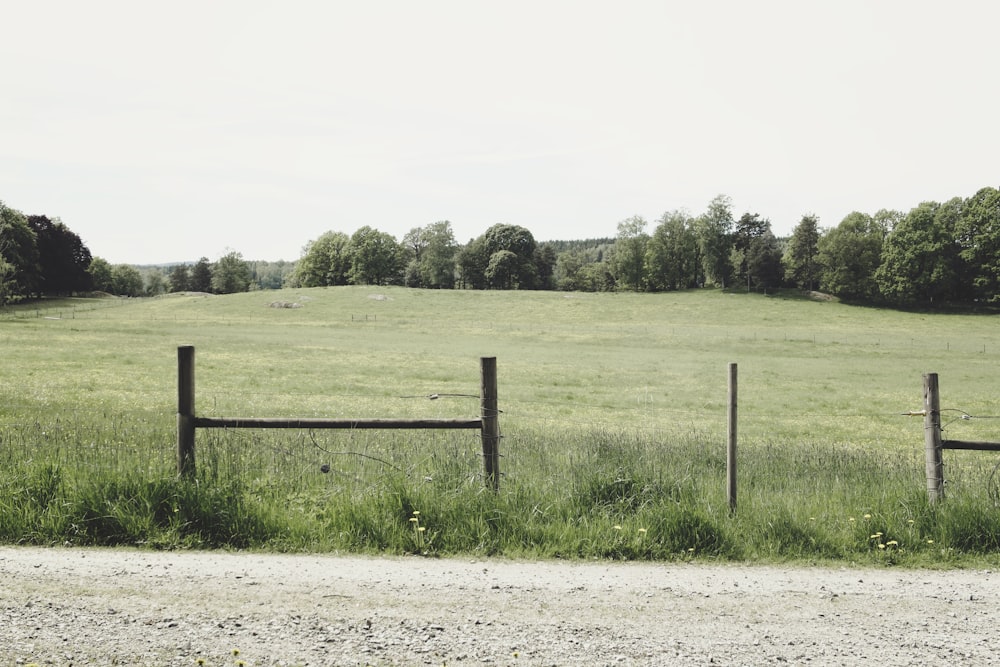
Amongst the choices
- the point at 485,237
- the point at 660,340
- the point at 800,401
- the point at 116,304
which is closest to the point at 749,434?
the point at 800,401

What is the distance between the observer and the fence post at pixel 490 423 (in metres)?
7.98

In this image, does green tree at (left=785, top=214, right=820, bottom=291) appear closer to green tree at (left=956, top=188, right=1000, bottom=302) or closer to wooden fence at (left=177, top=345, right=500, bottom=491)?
green tree at (left=956, top=188, right=1000, bottom=302)

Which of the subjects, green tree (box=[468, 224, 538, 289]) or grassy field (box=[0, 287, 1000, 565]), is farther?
green tree (box=[468, 224, 538, 289])

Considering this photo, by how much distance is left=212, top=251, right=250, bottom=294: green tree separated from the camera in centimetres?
16338

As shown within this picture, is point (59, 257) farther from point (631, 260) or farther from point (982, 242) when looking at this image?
point (982, 242)

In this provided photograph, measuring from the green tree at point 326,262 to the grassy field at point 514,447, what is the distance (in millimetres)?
80466

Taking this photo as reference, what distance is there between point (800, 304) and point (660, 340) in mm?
45794

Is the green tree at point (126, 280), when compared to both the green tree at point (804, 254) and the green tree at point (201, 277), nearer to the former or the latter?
the green tree at point (201, 277)

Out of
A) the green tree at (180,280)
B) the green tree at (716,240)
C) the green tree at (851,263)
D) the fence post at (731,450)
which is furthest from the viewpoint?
the green tree at (180,280)

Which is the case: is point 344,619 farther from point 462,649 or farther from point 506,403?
point 506,403

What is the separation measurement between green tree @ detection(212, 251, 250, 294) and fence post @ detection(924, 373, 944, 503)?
554ft

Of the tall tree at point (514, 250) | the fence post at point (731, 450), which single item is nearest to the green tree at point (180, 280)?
the tall tree at point (514, 250)

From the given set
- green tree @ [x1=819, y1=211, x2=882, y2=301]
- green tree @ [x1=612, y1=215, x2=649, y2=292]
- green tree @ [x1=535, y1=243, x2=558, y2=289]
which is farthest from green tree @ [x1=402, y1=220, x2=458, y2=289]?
green tree @ [x1=819, y1=211, x2=882, y2=301]

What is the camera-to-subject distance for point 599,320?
81750 millimetres
